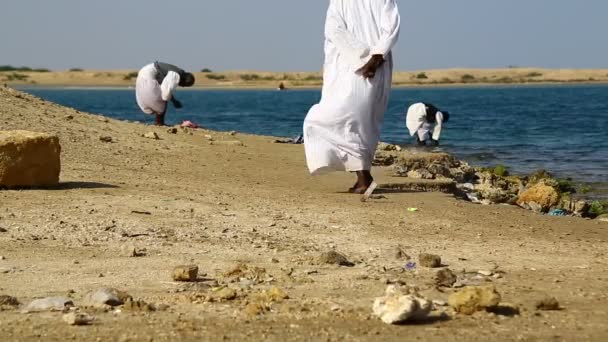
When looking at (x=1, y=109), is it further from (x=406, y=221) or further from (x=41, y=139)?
(x=406, y=221)

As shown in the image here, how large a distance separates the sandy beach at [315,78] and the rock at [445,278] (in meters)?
102

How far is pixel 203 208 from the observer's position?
855cm

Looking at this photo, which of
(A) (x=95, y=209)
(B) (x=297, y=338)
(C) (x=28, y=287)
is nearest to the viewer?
(B) (x=297, y=338)

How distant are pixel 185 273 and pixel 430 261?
1417 mm

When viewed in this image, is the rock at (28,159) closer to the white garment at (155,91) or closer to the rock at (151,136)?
the rock at (151,136)

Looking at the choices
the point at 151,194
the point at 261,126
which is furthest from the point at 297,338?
the point at 261,126

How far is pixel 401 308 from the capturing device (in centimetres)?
482

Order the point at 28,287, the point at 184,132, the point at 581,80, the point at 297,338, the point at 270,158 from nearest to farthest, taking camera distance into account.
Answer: the point at 297,338 → the point at 28,287 → the point at 270,158 → the point at 184,132 → the point at 581,80

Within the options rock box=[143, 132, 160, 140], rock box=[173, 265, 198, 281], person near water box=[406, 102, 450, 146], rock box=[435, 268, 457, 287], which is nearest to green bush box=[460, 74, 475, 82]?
person near water box=[406, 102, 450, 146]

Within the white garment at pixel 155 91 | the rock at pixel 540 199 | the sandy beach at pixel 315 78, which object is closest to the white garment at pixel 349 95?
the rock at pixel 540 199

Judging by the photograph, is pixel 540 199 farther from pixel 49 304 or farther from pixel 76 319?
pixel 76 319

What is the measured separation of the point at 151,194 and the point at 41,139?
961mm

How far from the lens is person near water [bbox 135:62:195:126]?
1922 centimetres

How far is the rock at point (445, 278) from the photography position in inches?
224
